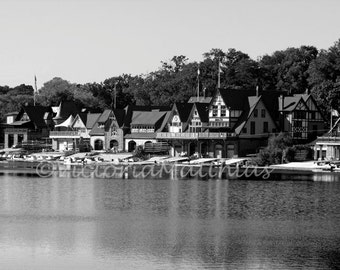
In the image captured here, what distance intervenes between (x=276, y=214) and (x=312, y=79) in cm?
6268

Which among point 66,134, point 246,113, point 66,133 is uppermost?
point 246,113

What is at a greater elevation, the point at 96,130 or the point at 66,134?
the point at 96,130

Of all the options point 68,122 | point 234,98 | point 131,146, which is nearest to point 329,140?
point 234,98

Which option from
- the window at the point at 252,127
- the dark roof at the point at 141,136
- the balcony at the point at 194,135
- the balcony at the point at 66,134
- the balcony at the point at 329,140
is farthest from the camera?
the balcony at the point at 66,134

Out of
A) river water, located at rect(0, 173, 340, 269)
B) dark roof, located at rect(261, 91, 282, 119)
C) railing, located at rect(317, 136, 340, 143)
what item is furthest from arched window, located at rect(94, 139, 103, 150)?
river water, located at rect(0, 173, 340, 269)

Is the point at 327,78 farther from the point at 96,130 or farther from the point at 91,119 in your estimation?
the point at 91,119

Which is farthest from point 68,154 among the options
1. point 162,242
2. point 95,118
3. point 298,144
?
point 162,242

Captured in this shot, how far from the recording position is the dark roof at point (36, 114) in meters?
127

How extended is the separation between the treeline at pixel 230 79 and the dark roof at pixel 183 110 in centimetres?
828

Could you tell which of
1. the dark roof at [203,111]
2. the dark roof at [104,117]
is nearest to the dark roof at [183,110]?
the dark roof at [203,111]

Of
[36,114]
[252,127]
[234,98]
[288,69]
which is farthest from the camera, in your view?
[36,114]

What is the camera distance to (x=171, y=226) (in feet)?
151

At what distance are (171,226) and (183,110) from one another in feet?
190

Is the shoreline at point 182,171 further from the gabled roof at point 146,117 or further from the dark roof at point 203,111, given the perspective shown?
the gabled roof at point 146,117
